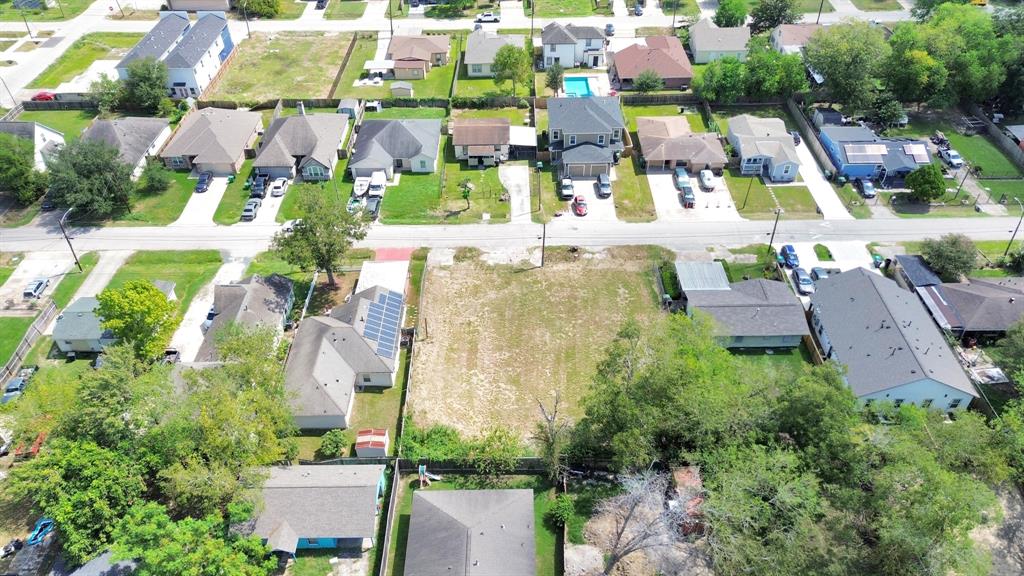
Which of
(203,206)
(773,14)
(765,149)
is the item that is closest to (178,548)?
(203,206)

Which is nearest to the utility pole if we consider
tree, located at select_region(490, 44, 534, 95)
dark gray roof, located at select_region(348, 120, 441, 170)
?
dark gray roof, located at select_region(348, 120, 441, 170)

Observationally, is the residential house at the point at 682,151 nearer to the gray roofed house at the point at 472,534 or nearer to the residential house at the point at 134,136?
the gray roofed house at the point at 472,534

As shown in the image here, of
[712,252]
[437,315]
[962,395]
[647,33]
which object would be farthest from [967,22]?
[437,315]

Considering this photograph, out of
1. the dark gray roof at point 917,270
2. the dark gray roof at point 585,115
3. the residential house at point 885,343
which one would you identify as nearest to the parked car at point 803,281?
the residential house at point 885,343

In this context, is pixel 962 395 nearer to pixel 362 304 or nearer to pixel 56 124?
pixel 362 304

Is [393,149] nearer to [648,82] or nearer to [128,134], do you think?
[128,134]

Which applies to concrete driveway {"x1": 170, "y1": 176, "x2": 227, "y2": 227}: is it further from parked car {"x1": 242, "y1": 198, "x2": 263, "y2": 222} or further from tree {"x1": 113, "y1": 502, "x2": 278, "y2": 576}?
tree {"x1": 113, "y1": 502, "x2": 278, "y2": 576}
